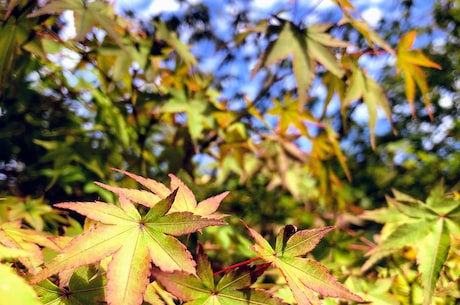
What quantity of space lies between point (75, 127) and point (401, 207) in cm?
139

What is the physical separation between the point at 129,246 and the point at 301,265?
27cm

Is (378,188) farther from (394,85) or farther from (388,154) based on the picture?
(394,85)

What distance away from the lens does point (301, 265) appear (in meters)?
0.66

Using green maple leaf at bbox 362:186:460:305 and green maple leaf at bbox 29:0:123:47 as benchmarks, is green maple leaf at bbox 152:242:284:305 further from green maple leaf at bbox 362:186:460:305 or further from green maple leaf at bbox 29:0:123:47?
green maple leaf at bbox 29:0:123:47

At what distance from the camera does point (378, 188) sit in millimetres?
3631

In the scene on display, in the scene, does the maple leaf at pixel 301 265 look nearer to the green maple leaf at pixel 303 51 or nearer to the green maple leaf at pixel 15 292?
the green maple leaf at pixel 15 292

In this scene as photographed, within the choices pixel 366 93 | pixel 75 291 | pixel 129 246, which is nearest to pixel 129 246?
pixel 129 246

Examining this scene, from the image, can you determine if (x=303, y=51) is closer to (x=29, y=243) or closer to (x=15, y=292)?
(x=29, y=243)

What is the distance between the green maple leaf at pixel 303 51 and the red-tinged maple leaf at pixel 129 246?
0.82m

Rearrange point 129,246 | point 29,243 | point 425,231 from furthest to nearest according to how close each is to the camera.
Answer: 1. point 425,231
2. point 29,243
3. point 129,246

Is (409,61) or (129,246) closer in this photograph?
(129,246)

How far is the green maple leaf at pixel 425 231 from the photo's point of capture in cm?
89

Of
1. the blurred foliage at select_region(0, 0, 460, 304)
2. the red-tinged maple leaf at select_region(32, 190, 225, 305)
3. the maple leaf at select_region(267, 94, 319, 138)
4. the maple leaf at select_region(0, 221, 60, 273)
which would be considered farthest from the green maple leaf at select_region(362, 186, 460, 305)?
the maple leaf at select_region(267, 94, 319, 138)

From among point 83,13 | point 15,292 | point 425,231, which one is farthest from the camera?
point 83,13
